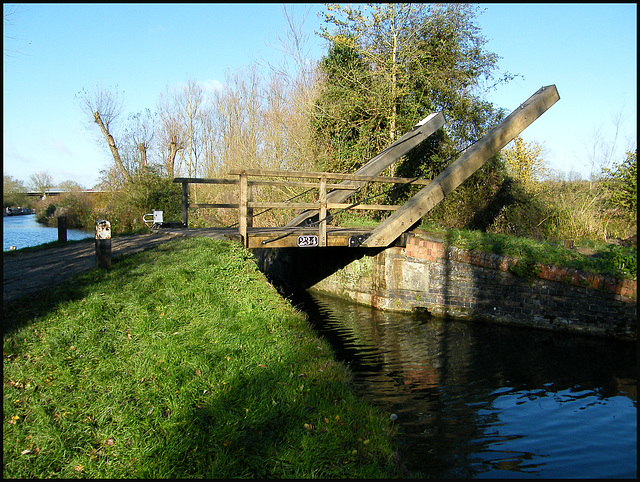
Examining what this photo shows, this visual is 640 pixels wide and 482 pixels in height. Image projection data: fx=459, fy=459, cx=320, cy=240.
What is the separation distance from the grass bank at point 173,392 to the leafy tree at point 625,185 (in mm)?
11062

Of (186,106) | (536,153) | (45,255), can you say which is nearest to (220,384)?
(45,255)

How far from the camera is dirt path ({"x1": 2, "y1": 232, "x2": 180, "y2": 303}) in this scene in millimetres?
6800

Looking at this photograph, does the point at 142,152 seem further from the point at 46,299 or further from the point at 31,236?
the point at 46,299

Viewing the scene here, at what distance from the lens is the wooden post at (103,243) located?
23.9ft

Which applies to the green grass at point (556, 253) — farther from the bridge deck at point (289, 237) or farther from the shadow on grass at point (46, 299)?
the shadow on grass at point (46, 299)

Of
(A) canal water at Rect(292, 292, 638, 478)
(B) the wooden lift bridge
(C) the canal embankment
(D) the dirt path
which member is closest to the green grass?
(C) the canal embankment

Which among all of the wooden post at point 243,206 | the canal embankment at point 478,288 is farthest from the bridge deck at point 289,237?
the canal embankment at point 478,288

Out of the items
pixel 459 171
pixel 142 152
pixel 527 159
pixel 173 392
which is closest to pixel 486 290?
pixel 459 171

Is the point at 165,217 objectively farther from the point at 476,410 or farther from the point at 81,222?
the point at 476,410

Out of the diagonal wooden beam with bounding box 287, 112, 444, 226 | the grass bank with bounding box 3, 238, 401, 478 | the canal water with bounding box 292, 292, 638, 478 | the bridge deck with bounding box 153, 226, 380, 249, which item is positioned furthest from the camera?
the diagonal wooden beam with bounding box 287, 112, 444, 226

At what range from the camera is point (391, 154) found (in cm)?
1182

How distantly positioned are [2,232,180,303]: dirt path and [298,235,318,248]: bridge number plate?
3026 mm

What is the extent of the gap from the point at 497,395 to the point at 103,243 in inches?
246

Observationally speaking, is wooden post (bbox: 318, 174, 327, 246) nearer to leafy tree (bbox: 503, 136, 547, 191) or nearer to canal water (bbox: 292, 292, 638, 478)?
canal water (bbox: 292, 292, 638, 478)
